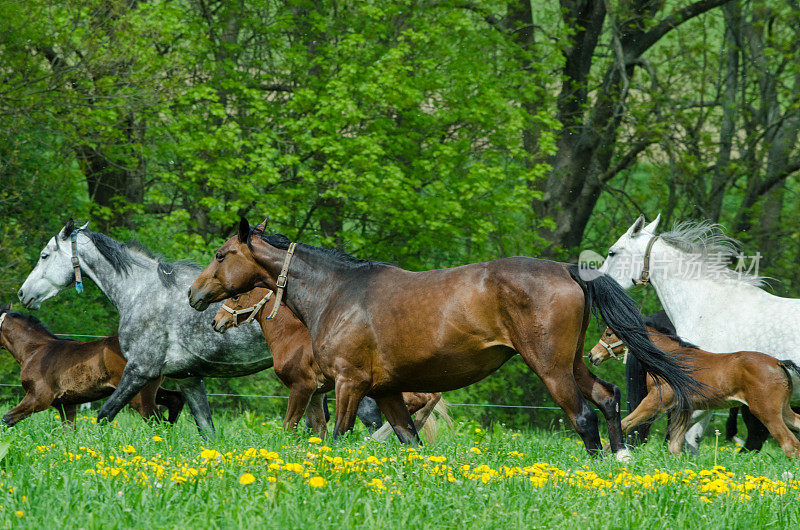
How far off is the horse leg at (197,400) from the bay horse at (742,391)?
13.6 feet

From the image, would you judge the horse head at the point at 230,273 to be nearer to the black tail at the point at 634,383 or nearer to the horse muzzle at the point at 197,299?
the horse muzzle at the point at 197,299

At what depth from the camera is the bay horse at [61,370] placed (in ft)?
27.7

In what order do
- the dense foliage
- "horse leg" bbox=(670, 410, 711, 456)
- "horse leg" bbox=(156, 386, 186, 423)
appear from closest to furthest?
"horse leg" bbox=(670, 410, 711, 456) → "horse leg" bbox=(156, 386, 186, 423) → the dense foliage

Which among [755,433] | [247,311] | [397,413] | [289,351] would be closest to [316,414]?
[289,351]

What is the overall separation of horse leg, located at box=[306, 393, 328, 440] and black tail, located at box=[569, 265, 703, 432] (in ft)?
8.96

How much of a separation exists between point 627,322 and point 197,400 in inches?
184

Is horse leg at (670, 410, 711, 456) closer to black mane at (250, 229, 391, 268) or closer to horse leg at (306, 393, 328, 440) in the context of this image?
horse leg at (306, 393, 328, 440)

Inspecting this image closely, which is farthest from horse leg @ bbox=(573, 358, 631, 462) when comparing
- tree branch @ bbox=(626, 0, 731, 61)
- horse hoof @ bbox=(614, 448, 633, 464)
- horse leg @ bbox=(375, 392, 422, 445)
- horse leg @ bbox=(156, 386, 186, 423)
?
tree branch @ bbox=(626, 0, 731, 61)

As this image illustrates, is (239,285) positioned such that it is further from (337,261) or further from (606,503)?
(606,503)

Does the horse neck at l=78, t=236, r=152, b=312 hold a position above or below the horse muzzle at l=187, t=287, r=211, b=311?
below

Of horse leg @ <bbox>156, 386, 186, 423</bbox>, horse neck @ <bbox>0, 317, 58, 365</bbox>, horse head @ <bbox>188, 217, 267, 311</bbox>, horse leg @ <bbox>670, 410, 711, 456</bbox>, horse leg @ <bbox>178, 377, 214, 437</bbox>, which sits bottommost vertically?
horse leg @ <bbox>156, 386, 186, 423</bbox>

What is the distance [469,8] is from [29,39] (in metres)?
8.37

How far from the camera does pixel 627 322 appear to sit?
245 inches

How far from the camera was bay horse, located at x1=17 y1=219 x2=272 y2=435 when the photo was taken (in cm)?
845
